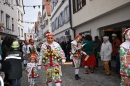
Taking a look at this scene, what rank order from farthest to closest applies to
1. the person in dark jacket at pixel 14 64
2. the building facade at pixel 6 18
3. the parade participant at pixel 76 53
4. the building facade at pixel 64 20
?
the building facade at pixel 6 18 < the building facade at pixel 64 20 < the parade participant at pixel 76 53 < the person in dark jacket at pixel 14 64

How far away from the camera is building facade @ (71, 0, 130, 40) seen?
815cm

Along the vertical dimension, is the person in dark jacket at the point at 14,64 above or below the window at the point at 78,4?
below

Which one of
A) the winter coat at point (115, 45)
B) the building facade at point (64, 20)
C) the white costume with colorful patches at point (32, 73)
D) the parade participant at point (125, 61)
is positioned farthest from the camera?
the building facade at point (64, 20)

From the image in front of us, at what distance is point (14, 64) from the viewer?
4.90 metres

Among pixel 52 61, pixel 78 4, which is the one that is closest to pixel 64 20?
pixel 78 4

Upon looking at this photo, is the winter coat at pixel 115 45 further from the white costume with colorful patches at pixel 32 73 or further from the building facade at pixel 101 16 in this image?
the white costume with colorful patches at pixel 32 73

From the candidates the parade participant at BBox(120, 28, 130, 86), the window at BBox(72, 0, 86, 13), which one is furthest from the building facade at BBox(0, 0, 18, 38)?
the parade participant at BBox(120, 28, 130, 86)

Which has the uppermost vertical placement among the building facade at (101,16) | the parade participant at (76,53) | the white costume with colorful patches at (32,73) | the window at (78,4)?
the window at (78,4)

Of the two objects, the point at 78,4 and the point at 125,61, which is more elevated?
the point at 78,4

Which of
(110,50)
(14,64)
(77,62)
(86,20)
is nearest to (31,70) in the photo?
(14,64)

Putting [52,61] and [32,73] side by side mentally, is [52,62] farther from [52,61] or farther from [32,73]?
[32,73]

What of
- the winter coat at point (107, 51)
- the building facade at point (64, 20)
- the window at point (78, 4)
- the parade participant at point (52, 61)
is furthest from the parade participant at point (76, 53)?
the building facade at point (64, 20)

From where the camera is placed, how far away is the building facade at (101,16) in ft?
26.7

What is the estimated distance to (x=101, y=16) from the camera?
1044cm
